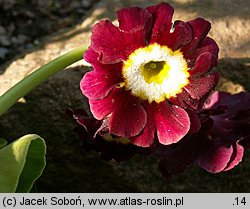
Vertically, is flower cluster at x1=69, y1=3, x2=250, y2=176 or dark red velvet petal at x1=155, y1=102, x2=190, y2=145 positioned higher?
flower cluster at x1=69, y1=3, x2=250, y2=176

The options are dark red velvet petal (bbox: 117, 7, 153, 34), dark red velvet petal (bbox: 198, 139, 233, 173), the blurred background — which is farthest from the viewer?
the blurred background

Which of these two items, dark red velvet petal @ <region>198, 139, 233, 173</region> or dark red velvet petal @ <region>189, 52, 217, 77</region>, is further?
dark red velvet petal @ <region>198, 139, 233, 173</region>

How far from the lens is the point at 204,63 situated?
1.33 m

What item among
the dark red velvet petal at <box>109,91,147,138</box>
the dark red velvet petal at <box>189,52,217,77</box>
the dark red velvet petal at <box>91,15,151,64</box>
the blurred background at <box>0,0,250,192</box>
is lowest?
the dark red velvet petal at <box>109,91,147,138</box>

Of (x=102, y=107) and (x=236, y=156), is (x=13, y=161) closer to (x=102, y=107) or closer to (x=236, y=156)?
(x=102, y=107)

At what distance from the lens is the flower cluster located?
4.35 feet

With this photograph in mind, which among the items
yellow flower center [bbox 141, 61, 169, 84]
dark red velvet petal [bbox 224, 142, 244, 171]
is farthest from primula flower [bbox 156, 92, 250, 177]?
yellow flower center [bbox 141, 61, 169, 84]

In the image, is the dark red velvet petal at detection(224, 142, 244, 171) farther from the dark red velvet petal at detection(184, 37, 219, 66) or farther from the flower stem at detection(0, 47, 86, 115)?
the flower stem at detection(0, 47, 86, 115)

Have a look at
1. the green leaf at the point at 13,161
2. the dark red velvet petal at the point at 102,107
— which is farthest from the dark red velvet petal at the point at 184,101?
the green leaf at the point at 13,161

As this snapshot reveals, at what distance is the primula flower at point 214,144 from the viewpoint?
146 centimetres

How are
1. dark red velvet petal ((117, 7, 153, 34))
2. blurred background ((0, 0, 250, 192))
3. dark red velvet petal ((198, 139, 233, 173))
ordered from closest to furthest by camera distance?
dark red velvet petal ((117, 7, 153, 34))
dark red velvet petal ((198, 139, 233, 173))
blurred background ((0, 0, 250, 192))

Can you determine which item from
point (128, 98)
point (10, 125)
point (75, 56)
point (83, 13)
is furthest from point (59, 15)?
point (128, 98)

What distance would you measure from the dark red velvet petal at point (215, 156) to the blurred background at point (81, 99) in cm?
28

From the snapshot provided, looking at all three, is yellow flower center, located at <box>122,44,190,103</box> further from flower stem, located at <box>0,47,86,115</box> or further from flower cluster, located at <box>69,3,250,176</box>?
flower stem, located at <box>0,47,86,115</box>
